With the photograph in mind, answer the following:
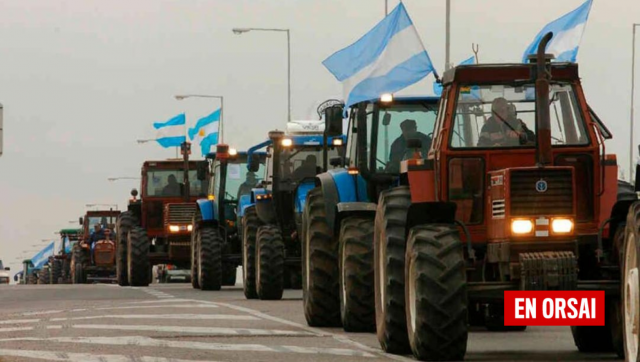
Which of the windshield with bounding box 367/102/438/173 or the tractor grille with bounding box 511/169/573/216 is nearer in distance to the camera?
the tractor grille with bounding box 511/169/573/216

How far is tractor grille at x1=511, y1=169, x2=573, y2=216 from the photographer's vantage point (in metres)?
14.6

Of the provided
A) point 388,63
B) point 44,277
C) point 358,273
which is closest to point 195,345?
point 358,273

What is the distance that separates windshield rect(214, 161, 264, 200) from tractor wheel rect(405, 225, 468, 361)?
24.0m

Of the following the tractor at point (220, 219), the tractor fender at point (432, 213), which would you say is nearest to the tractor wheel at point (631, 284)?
the tractor fender at point (432, 213)

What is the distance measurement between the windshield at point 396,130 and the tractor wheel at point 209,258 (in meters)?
17.5

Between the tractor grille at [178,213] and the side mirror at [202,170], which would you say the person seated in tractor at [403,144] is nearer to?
the side mirror at [202,170]

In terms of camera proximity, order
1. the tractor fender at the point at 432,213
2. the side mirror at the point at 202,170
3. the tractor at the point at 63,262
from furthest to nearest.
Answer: the tractor at the point at 63,262
the side mirror at the point at 202,170
the tractor fender at the point at 432,213

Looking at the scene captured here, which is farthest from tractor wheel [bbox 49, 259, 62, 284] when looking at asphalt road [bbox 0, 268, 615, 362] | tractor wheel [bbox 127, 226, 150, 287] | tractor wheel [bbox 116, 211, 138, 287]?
asphalt road [bbox 0, 268, 615, 362]

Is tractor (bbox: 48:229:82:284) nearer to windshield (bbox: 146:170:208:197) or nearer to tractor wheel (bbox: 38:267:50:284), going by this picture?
tractor wheel (bbox: 38:267:50:284)

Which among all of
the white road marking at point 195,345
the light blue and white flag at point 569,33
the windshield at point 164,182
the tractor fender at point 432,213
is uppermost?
the light blue and white flag at point 569,33

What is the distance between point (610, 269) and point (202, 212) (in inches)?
971

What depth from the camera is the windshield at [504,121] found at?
1552cm

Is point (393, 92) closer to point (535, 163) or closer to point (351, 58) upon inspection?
point (351, 58)

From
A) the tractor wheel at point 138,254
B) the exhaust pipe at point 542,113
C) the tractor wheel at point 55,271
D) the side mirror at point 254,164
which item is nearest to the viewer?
the exhaust pipe at point 542,113
